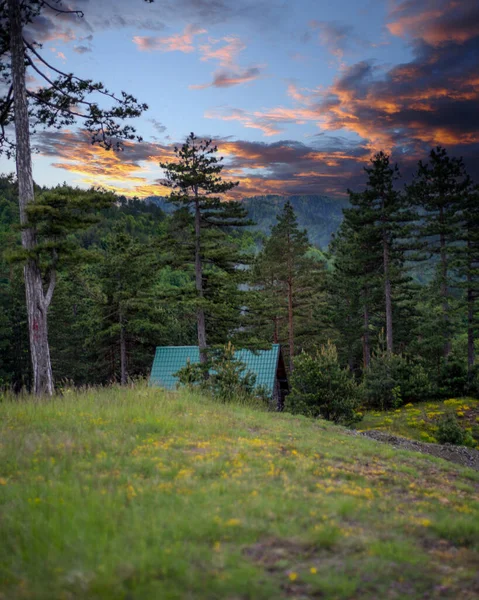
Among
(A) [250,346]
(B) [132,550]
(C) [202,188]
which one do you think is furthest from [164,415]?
(C) [202,188]

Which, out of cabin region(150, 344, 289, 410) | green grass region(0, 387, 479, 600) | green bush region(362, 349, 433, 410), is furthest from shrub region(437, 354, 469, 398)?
green grass region(0, 387, 479, 600)

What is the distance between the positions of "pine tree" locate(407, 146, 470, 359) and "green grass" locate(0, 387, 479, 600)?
25493 mm

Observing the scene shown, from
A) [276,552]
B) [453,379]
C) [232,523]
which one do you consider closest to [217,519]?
[232,523]

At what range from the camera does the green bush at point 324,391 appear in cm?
1692

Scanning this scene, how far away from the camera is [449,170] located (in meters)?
30.6

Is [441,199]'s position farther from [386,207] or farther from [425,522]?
[425,522]

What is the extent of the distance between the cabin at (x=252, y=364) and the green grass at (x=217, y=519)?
18316 millimetres

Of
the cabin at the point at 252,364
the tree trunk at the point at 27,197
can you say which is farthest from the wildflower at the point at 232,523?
the cabin at the point at 252,364

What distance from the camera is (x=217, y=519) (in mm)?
4348

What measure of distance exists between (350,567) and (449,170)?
3211 centimetres

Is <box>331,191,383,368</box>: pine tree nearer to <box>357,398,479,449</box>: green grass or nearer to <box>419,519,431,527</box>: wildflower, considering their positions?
<box>357,398,479,449</box>: green grass

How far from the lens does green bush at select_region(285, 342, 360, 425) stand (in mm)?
16922

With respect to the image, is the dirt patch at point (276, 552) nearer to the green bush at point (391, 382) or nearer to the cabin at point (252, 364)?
the cabin at point (252, 364)

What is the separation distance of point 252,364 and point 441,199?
57.0ft
